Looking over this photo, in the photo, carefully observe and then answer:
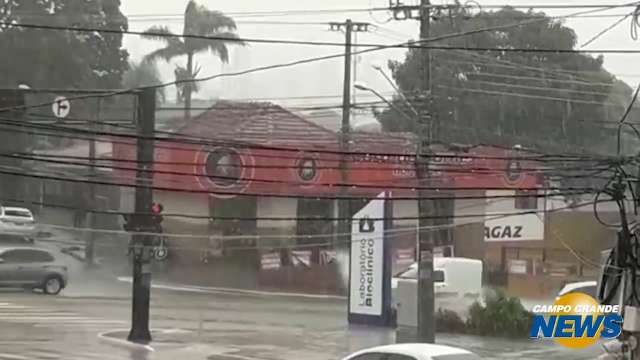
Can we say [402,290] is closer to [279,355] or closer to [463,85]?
[279,355]

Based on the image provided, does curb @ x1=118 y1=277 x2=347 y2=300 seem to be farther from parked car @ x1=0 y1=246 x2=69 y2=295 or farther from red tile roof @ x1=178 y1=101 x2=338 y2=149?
red tile roof @ x1=178 y1=101 x2=338 y2=149

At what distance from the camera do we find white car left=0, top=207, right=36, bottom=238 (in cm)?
4172

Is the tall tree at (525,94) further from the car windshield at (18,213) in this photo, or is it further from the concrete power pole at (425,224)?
the concrete power pole at (425,224)

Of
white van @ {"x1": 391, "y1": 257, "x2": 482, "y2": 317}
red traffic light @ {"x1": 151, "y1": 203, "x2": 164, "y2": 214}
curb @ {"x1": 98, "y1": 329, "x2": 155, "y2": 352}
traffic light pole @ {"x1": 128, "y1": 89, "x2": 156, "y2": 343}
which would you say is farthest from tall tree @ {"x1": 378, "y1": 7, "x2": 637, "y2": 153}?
curb @ {"x1": 98, "y1": 329, "x2": 155, "y2": 352}

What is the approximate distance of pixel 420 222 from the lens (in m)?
25.4

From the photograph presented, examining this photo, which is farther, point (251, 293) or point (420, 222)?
point (251, 293)

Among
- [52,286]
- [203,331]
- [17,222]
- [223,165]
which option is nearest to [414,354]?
[203,331]

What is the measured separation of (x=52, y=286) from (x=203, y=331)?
9.37 metres

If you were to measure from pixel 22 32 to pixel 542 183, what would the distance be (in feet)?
87.0

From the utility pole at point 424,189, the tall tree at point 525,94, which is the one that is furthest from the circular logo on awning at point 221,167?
the utility pole at point 424,189

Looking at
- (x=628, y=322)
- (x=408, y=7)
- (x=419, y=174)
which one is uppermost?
(x=408, y=7)

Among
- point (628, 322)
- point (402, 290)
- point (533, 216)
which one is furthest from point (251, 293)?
point (628, 322)

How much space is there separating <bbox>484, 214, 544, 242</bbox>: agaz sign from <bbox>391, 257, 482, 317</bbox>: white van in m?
5.81

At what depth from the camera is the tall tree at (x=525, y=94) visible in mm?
48250
